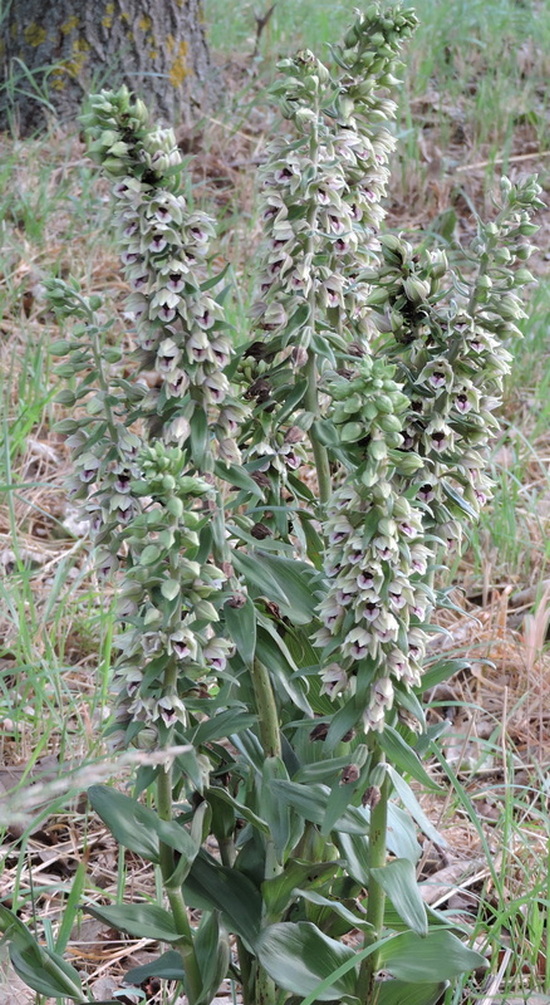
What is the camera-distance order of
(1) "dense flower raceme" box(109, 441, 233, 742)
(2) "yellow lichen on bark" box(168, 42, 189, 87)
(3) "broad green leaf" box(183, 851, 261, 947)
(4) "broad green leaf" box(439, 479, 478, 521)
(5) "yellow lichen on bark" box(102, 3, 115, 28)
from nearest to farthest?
(1) "dense flower raceme" box(109, 441, 233, 742), (4) "broad green leaf" box(439, 479, 478, 521), (3) "broad green leaf" box(183, 851, 261, 947), (5) "yellow lichen on bark" box(102, 3, 115, 28), (2) "yellow lichen on bark" box(168, 42, 189, 87)

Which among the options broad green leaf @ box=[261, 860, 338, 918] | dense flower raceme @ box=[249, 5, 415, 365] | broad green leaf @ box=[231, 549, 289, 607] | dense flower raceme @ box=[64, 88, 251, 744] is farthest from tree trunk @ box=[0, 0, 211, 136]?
broad green leaf @ box=[261, 860, 338, 918]

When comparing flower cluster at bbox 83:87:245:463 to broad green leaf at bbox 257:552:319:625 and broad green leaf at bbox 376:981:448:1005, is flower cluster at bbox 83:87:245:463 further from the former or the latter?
broad green leaf at bbox 376:981:448:1005

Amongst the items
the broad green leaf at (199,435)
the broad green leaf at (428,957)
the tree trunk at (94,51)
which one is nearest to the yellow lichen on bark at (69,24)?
the tree trunk at (94,51)

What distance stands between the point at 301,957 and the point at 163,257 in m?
1.19

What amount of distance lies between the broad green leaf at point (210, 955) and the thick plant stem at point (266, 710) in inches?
12.9

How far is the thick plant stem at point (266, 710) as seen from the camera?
190cm

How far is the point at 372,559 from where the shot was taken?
5.29 ft

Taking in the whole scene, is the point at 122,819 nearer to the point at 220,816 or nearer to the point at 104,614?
the point at 220,816

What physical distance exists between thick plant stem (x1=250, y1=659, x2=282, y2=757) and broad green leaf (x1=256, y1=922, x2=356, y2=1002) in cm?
30

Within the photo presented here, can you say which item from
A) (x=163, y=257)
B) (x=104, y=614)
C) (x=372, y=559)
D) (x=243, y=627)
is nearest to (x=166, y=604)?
(x=243, y=627)

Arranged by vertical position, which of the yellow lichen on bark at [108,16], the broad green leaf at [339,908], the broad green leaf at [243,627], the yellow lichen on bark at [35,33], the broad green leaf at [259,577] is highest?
the yellow lichen on bark at [108,16]

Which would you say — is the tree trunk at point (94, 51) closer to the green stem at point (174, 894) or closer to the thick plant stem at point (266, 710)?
the thick plant stem at point (266, 710)

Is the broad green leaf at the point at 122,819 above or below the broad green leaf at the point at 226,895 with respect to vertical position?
above

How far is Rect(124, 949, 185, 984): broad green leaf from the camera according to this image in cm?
205
